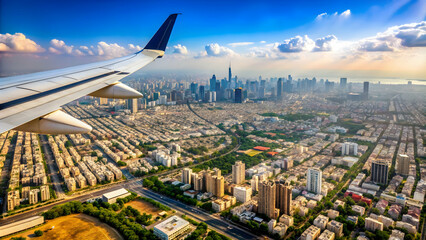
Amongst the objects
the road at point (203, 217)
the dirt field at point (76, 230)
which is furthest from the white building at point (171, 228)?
the dirt field at point (76, 230)

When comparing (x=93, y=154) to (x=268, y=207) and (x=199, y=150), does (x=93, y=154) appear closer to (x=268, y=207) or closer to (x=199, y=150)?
(x=199, y=150)

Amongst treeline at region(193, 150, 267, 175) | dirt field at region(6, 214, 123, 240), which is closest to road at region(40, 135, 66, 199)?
dirt field at region(6, 214, 123, 240)

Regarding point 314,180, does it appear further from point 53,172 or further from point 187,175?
point 53,172

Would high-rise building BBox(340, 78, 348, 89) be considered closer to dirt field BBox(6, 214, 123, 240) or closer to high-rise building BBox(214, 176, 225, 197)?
high-rise building BBox(214, 176, 225, 197)

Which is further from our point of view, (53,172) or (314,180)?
(53,172)

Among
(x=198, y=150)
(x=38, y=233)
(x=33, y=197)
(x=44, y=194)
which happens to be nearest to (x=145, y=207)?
(x=38, y=233)
